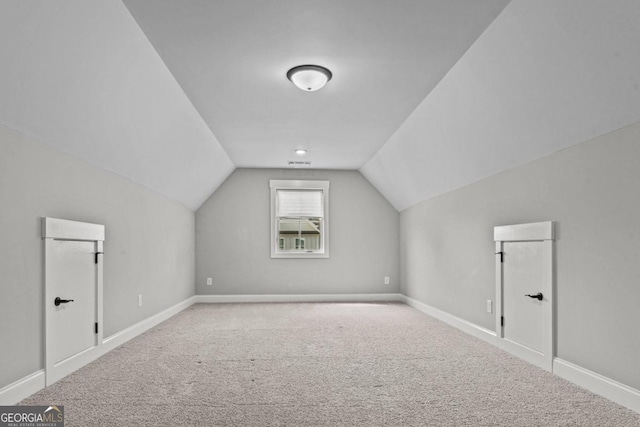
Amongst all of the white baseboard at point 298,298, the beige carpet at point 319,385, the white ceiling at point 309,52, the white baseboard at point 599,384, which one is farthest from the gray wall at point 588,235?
the white baseboard at point 298,298

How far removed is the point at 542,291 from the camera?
339 cm

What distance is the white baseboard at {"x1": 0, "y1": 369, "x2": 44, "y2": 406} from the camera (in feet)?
8.08

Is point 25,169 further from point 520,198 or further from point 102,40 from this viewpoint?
point 520,198

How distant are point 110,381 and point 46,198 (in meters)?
1.33

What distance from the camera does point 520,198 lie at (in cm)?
376

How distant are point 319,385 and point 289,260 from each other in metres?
4.70

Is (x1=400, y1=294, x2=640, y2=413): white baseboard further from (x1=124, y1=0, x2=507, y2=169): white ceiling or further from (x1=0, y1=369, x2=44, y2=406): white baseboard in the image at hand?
(x1=0, y1=369, x2=44, y2=406): white baseboard

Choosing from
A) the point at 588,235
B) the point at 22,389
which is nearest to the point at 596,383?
the point at 588,235

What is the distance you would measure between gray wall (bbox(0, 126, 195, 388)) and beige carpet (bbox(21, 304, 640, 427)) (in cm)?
38

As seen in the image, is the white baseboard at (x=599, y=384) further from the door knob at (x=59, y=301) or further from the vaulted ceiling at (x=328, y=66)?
the door knob at (x=59, y=301)

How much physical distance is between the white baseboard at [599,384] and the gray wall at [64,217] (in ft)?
11.6

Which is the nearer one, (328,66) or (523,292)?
(328,66)

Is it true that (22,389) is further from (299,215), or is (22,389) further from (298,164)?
(299,215)

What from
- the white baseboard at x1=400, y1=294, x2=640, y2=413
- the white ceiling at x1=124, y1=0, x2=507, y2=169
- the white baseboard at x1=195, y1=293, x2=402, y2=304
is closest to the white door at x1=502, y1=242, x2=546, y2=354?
the white baseboard at x1=400, y1=294, x2=640, y2=413
